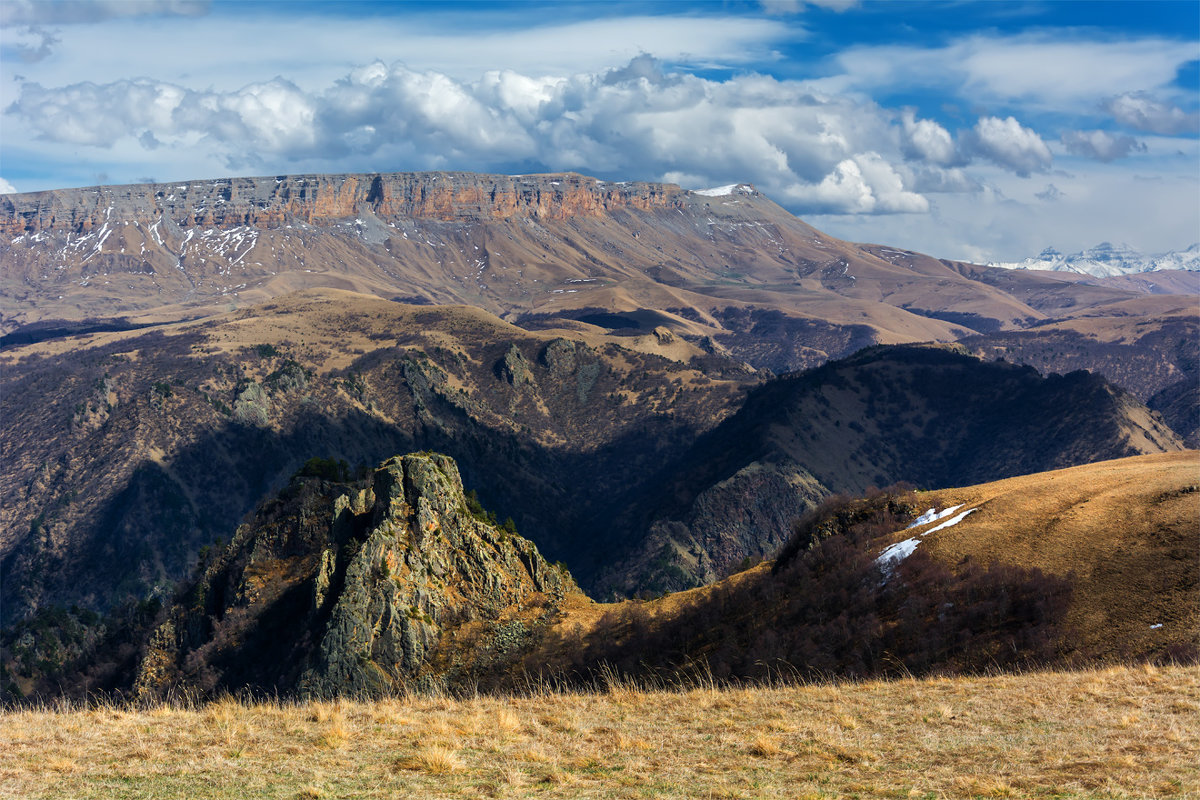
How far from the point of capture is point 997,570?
1661 inches

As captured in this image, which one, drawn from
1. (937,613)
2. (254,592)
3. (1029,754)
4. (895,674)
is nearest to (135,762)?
(1029,754)

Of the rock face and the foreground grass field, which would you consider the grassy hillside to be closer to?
the foreground grass field

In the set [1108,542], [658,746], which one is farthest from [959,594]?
[658,746]

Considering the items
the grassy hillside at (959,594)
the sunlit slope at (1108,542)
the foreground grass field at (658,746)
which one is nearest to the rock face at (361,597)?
the grassy hillside at (959,594)

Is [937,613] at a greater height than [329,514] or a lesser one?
greater

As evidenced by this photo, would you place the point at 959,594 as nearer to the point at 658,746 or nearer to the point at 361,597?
the point at 658,746

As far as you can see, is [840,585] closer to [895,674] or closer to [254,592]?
[895,674]

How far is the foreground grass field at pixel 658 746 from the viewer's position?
18844 millimetres

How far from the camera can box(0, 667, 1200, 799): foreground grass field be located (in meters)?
18.8

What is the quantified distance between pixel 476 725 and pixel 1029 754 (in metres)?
13.5

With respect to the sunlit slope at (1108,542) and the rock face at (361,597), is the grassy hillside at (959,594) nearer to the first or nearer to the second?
the sunlit slope at (1108,542)

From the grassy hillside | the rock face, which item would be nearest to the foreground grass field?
the grassy hillside

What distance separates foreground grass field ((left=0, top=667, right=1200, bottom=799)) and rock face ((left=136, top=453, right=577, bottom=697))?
36833 mm

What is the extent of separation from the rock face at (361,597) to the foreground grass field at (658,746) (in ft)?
121
